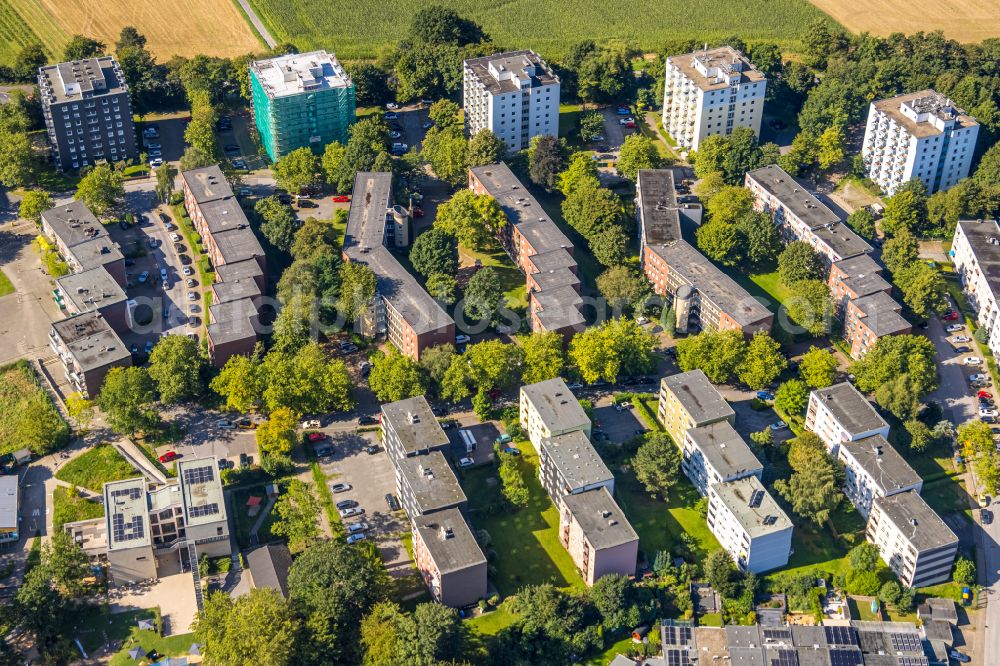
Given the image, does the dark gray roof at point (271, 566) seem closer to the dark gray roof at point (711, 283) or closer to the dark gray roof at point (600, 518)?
the dark gray roof at point (600, 518)

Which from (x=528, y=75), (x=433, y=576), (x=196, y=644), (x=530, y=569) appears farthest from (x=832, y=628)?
(x=528, y=75)

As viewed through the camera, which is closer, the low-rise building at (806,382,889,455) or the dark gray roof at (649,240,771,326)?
the low-rise building at (806,382,889,455)

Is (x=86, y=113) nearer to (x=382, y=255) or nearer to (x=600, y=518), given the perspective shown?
(x=382, y=255)

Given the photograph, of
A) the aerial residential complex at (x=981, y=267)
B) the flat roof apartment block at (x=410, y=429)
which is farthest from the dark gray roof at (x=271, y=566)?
the aerial residential complex at (x=981, y=267)

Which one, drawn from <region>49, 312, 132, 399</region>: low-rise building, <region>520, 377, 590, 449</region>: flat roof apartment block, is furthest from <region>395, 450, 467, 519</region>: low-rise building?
<region>49, 312, 132, 399</region>: low-rise building

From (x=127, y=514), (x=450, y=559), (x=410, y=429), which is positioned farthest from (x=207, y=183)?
(x=450, y=559)

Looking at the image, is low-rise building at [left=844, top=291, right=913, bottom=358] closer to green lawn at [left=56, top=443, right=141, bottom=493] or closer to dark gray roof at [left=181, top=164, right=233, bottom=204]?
dark gray roof at [left=181, top=164, right=233, bottom=204]
